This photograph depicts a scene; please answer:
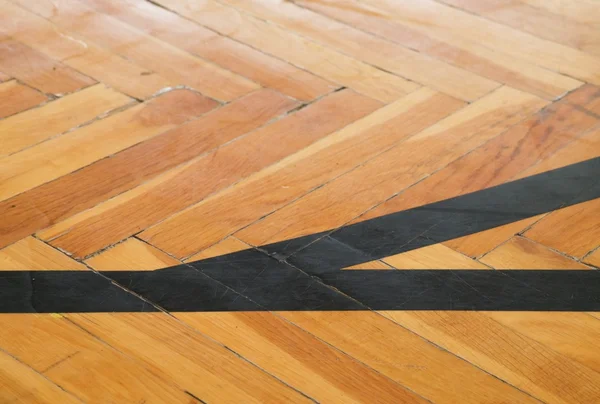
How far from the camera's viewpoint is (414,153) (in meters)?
1.61

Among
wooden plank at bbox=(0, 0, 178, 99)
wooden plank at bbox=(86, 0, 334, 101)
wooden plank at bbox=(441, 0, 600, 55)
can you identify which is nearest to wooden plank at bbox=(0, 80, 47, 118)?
wooden plank at bbox=(0, 0, 178, 99)

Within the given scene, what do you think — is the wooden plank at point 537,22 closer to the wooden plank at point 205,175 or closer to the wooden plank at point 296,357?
the wooden plank at point 205,175

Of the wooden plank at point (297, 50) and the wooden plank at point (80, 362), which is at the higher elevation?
the wooden plank at point (297, 50)

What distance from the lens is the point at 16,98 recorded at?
1728 millimetres

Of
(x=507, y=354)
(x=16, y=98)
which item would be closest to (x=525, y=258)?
(x=507, y=354)

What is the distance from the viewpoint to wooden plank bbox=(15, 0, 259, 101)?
1799mm

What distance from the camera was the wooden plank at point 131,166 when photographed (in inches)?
55.4

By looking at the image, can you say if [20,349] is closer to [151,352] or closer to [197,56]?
[151,352]

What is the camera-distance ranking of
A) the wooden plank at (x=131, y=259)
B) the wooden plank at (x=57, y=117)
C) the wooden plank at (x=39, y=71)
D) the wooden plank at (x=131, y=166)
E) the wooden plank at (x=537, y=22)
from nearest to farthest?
the wooden plank at (x=131, y=259)
the wooden plank at (x=131, y=166)
the wooden plank at (x=57, y=117)
the wooden plank at (x=39, y=71)
the wooden plank at (x=537, y=22)

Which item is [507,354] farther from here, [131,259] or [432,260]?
[131,259]

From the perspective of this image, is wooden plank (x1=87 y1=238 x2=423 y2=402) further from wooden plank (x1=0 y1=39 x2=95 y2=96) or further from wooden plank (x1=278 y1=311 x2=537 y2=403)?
wooden plank (x1=0 y1=39 x2=95 y2=96)

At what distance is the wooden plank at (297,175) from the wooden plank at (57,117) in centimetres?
37

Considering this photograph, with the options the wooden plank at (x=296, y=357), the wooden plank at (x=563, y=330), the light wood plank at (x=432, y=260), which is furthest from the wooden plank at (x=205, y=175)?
the wooden plank at (x=563, y=330)

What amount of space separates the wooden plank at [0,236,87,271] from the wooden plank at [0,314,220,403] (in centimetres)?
10
